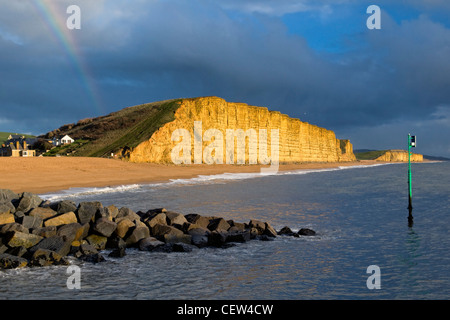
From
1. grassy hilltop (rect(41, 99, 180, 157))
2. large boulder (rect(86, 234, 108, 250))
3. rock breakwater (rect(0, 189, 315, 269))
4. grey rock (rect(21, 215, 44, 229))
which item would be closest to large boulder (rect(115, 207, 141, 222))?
rock breakwater (rect(0, 189, 315, 269))

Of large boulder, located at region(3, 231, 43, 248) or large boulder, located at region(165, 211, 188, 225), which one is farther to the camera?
large boulder, located at region(165, 211, 188, 225)

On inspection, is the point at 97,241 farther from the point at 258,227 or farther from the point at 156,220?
the point at 258,227

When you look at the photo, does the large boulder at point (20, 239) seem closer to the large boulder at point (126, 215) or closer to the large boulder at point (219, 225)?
the large boulder at point (126, 215)

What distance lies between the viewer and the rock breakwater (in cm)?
1229

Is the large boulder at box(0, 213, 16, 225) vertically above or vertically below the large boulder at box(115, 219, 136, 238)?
above

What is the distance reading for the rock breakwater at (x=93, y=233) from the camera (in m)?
12.3

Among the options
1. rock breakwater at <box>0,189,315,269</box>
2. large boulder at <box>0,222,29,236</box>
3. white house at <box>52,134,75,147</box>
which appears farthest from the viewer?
white house at <box>52,134,75,147</box>

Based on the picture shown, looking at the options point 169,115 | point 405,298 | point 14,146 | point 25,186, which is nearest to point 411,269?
point 405,298

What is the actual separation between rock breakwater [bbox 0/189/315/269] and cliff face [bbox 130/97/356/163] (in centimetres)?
5695

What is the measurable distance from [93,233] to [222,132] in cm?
8045

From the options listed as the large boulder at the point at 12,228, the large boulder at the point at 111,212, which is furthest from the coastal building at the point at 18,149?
the large boulder at the point at 12,228

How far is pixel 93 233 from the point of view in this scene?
47.4 ft

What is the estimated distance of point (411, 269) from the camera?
11.1 metres

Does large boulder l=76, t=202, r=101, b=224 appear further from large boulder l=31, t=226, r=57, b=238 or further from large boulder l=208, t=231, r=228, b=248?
large boulder l=208, t=231, r=228, b=248
